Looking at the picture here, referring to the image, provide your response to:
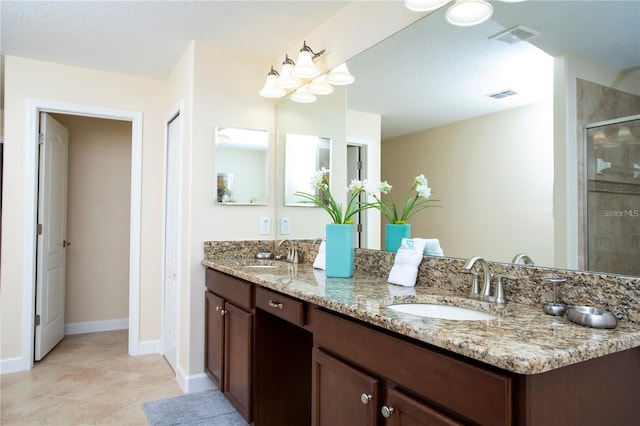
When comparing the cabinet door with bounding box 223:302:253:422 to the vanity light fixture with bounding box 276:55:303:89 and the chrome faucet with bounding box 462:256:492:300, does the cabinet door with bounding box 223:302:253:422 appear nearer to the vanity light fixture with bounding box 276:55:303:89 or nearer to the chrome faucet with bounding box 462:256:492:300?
the chrome faucet with bounding box 462:256:492:300

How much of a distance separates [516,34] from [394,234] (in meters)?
0.97

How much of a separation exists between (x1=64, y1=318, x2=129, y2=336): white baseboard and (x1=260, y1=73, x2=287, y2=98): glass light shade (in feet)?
A: 9.71

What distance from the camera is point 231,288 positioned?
229cm

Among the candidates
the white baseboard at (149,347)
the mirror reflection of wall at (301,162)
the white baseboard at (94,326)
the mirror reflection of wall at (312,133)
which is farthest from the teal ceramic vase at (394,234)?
the white baseboard at (94,326)

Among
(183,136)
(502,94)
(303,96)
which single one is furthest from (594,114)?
(183,136)

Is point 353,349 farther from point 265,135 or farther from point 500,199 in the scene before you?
point 265,135

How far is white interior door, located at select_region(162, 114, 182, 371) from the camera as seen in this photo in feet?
9.91

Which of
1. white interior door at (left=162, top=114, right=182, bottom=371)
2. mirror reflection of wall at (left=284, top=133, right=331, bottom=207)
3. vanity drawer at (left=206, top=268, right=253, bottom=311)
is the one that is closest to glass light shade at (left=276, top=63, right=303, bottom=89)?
mirror reflection of wall at (left=284, top=133, right=331, bottom=207)

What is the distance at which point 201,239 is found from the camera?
273cm

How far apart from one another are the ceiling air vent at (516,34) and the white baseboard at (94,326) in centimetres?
422

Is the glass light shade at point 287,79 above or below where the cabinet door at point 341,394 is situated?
above

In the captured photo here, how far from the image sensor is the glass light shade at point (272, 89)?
8.71 ft

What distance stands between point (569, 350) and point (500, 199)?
2.51 ft

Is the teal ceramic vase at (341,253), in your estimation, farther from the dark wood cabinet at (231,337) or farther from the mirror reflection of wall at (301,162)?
the mirror reflection of wall at (301,162)
